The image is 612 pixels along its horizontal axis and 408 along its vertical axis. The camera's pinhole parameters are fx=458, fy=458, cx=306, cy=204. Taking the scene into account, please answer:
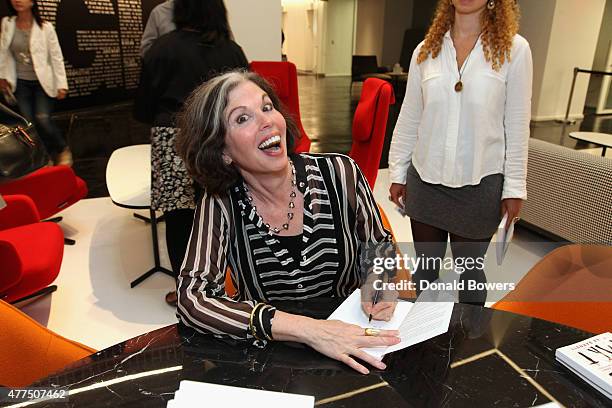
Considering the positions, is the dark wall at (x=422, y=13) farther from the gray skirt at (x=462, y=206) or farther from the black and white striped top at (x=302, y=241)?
the black and white striped top at (x=302, y=241)

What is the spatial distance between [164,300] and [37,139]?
1.17m

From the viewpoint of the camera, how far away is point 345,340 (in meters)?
1.01

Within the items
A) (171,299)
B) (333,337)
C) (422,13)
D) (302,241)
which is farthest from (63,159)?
(422,13)

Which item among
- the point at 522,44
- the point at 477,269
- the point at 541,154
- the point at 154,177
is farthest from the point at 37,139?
the point at 541,154

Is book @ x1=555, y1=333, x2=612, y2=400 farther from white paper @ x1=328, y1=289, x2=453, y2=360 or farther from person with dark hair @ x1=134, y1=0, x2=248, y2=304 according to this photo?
person with dark hair @ x1=134, y1=0, x2=248, y2=304

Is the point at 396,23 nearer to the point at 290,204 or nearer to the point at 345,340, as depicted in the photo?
the point at 290,204

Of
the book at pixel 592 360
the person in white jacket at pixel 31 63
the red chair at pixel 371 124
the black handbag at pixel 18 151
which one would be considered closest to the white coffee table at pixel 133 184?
the black handbag at pixel 18 151

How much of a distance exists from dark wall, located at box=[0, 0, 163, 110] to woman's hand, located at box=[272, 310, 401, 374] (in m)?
7.77

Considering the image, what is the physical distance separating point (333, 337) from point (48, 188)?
2.74 m

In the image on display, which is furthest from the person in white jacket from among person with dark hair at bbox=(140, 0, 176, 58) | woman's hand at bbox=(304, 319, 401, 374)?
woman's hand at bbox=(304, 319, 401, 374)

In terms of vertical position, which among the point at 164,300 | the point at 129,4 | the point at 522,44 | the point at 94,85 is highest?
the point at 129,4

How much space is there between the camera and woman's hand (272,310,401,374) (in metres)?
0.98

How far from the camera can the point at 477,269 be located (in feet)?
4.27

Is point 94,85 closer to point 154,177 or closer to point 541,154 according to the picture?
point 154,177
